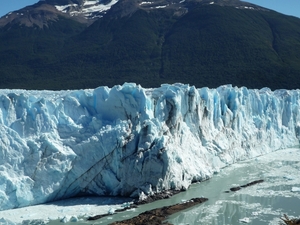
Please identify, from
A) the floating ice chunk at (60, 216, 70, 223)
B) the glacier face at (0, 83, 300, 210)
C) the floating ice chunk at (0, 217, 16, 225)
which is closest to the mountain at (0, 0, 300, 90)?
the glacier face at (0, 83, 300, 210)

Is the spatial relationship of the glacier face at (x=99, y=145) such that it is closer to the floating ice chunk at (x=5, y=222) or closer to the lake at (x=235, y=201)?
the lake at (x=235, y=201)

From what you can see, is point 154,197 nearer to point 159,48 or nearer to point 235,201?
point 235,201

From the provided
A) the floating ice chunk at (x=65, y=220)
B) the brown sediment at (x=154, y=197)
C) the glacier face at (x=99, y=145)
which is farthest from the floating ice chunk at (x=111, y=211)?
the glacier face at (x=99, y=145)

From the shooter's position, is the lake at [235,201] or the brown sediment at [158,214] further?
the lake at [235,201]

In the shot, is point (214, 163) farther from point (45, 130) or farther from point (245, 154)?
point (45, 130)

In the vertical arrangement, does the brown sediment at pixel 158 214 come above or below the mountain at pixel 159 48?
below

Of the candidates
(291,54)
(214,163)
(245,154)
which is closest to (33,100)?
(214,163)

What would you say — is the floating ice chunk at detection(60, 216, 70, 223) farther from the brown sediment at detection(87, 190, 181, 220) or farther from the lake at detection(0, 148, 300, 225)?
the brown sediment at detection(87, 190, 181, 220)
